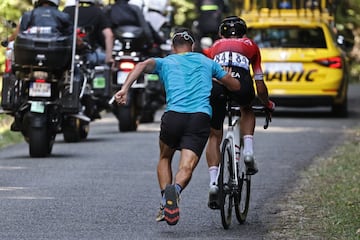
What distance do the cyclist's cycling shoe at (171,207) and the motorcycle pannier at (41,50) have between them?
5.69 m

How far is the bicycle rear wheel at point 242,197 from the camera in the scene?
10109 mm

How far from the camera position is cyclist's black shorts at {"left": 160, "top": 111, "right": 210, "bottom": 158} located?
9.55 meters

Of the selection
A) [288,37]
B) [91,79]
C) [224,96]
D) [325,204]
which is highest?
[224,96]

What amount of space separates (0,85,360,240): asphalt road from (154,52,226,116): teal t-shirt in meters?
0.94

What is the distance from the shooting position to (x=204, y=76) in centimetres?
959

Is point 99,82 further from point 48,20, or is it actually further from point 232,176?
point 232,176

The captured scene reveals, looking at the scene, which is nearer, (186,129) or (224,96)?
(186,129)

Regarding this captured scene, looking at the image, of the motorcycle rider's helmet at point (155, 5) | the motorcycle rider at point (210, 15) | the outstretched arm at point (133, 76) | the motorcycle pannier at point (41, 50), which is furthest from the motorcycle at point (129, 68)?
the outstretched arm at point (133, 76)

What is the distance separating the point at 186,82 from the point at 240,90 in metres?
0.68

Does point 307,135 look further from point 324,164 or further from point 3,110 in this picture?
point 3,110

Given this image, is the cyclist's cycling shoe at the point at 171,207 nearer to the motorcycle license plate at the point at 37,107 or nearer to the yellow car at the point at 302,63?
the motorcycle license plate at the point at 37,107

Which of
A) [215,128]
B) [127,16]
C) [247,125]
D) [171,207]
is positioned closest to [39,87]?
[127,16]

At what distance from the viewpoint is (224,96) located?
9.98 metres

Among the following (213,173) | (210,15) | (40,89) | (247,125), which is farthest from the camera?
(210,15)
